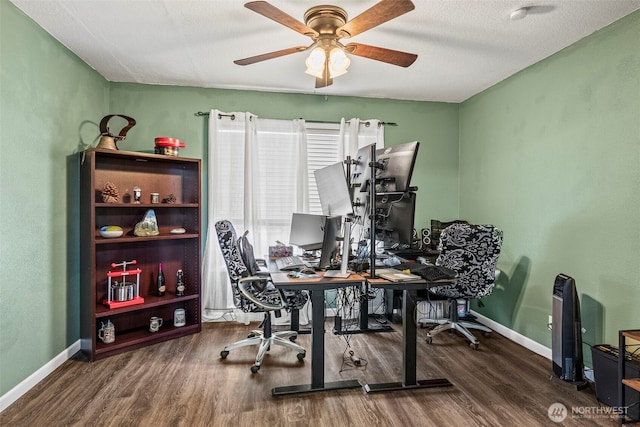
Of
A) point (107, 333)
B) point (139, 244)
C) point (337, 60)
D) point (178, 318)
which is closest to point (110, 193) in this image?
point (139, 244)

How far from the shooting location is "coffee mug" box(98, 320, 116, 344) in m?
3.04

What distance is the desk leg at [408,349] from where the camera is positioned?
7.91 feet

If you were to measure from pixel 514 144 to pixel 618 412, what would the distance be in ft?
7.50

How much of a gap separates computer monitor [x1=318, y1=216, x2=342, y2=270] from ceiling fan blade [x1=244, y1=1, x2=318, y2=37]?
45.8 inches

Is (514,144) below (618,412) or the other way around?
the other way around

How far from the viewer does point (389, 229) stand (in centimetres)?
236

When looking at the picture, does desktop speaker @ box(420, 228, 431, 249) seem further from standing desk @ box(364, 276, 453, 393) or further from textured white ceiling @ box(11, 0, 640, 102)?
standing desk @ box(364, 276, 453, 393)

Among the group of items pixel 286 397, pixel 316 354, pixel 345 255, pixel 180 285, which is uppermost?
pixel 345 255

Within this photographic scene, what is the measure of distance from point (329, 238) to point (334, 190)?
1.16 ft

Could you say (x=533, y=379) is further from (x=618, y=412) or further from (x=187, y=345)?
(x=187, y=345)

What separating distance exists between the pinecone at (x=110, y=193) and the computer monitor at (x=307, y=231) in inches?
64.5

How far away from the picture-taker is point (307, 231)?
11.5 ft

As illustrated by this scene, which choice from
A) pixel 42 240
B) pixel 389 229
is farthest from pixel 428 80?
pixel 42 240

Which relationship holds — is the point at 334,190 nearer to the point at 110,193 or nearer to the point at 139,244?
the point at 110,193
